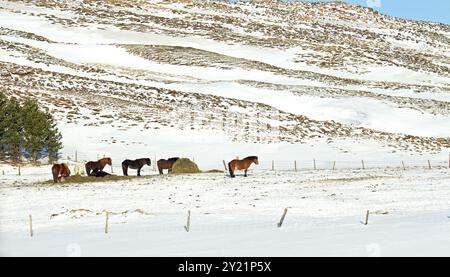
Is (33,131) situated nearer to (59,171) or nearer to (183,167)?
(59,171)

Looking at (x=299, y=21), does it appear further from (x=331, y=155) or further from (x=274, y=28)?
(x=331, y=155)

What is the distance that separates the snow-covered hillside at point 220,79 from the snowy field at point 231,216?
894 inches

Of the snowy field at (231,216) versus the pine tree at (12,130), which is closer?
the snowy field at (231,216)

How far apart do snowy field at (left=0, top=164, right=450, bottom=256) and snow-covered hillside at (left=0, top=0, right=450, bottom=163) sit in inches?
894

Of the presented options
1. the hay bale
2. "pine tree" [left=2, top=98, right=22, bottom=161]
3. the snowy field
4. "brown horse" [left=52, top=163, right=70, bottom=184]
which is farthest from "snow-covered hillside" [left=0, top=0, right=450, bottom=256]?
"pine tree" [left=2, top=98, right=22, bottom=161]

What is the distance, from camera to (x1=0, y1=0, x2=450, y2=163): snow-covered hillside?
69750mm

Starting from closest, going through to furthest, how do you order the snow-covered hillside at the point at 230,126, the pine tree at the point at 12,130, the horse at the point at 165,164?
1. the snow-covered hillside at the point at 230,126
2. the horse at the point at 165,164
3. the pine tree at the point at 12,130

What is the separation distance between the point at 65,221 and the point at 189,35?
428ft

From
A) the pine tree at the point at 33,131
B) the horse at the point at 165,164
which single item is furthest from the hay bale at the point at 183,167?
the pine tree at the point at 33,131

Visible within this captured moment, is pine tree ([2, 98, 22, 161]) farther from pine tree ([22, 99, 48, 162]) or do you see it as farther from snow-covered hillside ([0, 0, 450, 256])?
snow-covered hillside ([0, 0, 450, 256])

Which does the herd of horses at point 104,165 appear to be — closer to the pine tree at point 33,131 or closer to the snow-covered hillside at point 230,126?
the snow-covered hillside at point 230,126

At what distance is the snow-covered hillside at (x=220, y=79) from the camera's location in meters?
69.8
